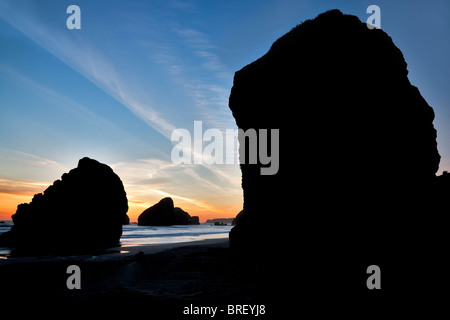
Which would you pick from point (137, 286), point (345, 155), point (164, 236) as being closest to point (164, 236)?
point (164, 236)

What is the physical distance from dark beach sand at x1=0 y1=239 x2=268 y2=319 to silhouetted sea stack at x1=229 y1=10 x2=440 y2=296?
7.57 feet

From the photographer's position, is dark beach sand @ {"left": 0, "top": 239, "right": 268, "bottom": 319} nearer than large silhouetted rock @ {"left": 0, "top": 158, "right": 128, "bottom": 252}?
Yes

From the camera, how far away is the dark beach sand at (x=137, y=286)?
4945 millimetres

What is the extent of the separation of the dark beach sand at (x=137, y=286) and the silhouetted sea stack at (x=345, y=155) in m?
2.31

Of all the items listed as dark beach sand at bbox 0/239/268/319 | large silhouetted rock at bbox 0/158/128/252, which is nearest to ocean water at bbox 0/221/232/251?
large silhouetted rock at bbox 0/158/128/252

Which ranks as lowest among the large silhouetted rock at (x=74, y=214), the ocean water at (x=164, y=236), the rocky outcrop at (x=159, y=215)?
the rocky outcrop at (x=159, y=215)

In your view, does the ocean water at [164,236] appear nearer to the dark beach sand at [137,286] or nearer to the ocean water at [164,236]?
the ocean water at [164,236]

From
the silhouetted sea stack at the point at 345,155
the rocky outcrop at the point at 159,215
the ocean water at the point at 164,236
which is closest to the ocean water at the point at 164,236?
the ocean water at the point at 164,236

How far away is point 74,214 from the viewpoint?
21.5 m

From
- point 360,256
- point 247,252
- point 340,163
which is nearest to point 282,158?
point 340,163

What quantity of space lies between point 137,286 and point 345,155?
25.1 ft

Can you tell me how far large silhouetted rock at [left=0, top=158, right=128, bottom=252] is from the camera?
67.9ft

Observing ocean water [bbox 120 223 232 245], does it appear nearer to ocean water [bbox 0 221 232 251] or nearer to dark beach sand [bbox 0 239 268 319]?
ocean water [bbox 0 221 232 251]

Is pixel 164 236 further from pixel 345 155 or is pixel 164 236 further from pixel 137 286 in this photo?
A: pixel 345 155
